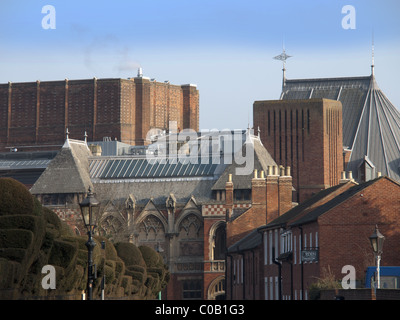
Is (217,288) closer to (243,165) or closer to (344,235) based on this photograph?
(243,165)

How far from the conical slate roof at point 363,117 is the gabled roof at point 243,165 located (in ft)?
88.4

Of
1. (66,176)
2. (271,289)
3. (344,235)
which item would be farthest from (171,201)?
(344,235)

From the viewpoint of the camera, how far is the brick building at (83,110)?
594 ft

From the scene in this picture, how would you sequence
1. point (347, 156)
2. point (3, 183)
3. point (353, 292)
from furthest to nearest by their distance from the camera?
point (347, 156)
point (353, 292)
point (3, 183)

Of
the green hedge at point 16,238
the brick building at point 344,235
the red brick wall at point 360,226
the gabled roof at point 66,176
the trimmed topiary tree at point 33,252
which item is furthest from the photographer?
the gabled roof at point 66,176

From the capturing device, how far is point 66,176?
133625 mm

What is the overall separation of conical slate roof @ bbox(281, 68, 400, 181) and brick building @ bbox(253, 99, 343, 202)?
25.3 ft

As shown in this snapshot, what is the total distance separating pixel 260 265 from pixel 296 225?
1659 cm

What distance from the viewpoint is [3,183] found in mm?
44438

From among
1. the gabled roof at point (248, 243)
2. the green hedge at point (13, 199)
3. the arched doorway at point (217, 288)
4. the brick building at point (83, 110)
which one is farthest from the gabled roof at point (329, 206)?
the brick building at point (83, 110)

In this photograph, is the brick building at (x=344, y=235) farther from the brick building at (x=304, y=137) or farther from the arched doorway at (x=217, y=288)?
the brick building at (x=304, y=137)

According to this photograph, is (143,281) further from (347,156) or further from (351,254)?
(347,156)

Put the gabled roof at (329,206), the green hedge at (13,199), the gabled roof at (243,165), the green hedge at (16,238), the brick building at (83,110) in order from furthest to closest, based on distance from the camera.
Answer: the brick building at (83,110)
the gabled roof at (243,165)
the gabled roof at (329,206)
the green hedge at (13,199)
the green hedge at (16,238)
